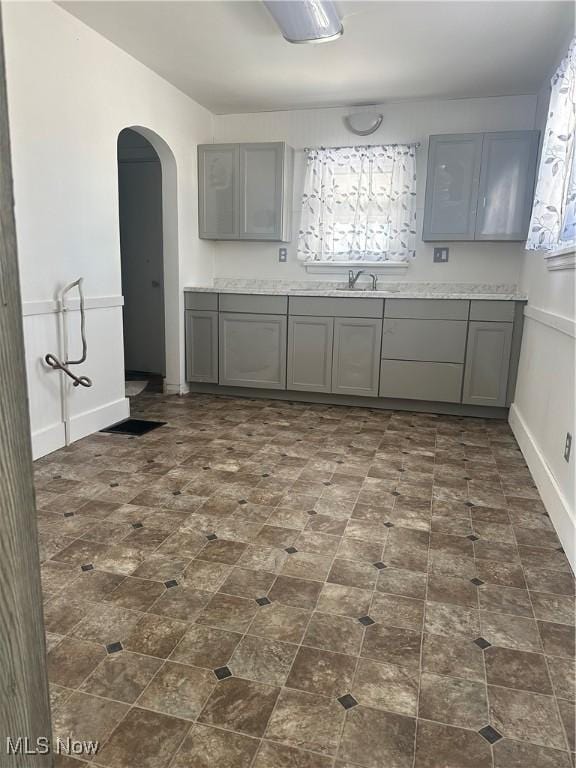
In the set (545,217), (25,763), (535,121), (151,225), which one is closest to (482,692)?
(25,763)

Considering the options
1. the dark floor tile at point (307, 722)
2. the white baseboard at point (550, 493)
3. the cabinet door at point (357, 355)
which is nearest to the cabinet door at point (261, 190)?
the cabinet door at point (357, 355)

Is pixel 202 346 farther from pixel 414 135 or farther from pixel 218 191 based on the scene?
pixel 414 135

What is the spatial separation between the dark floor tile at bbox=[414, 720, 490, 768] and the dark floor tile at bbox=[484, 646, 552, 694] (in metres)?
0.23

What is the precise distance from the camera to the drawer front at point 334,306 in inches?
170

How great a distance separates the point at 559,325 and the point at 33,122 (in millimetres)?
2942

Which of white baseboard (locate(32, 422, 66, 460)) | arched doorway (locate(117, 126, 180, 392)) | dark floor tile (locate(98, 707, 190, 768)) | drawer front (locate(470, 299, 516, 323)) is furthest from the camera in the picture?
arched doorway (locate(117, 126, 180, 392))

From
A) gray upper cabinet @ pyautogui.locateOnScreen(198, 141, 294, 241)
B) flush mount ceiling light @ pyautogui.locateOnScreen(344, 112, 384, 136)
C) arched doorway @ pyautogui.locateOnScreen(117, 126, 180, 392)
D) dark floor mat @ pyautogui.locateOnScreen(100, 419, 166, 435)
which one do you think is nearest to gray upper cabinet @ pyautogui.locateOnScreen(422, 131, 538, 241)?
flush mount ceiling light @ pyautogui.locateOnScreen(344, 112, 384, 136)

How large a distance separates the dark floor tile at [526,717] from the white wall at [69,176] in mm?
2610

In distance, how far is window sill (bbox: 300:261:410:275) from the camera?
4.70 metres

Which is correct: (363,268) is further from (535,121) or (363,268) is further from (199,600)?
(199,600)

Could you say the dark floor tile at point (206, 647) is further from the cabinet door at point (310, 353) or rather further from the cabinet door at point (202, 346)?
the cabinet door at point (202, 346)

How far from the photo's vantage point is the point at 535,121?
421cm

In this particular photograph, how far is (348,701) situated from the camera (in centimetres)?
141

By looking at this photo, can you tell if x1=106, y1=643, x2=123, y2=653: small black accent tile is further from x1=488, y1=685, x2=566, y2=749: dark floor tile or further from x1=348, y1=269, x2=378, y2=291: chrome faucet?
x1=348, y1=269, x2=378, y2=291: chrome faucet
